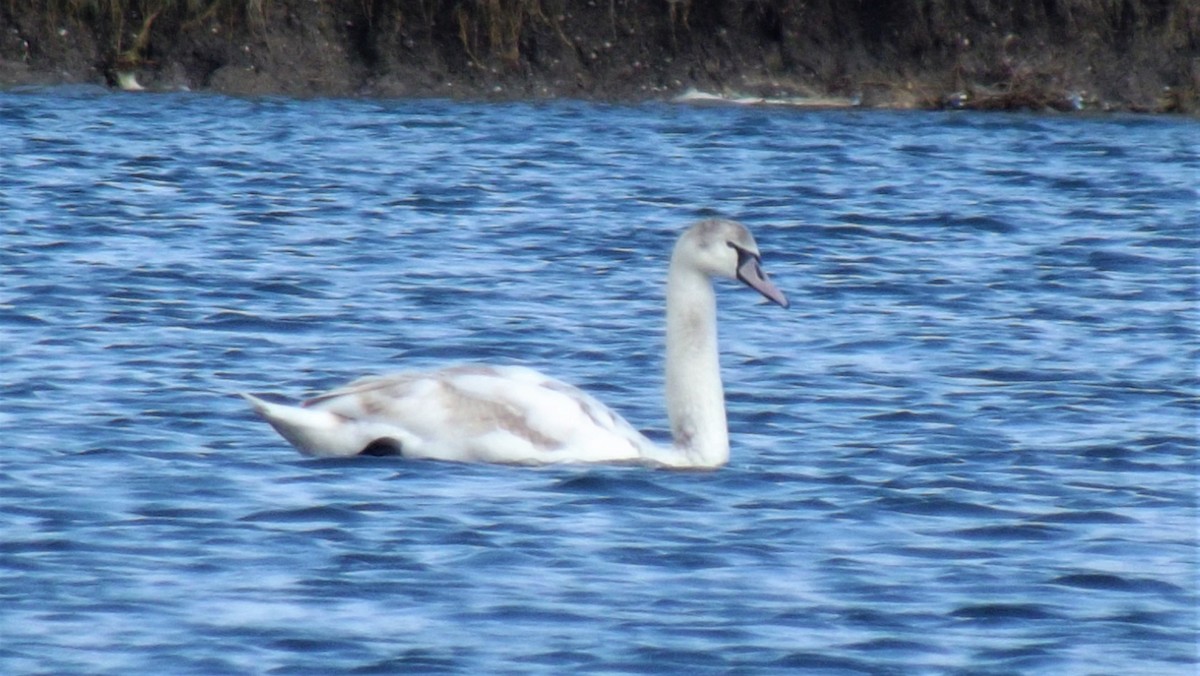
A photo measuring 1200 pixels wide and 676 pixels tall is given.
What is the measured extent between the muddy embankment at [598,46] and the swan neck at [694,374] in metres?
13.7

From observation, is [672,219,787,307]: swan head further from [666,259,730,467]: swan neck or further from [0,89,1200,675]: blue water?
[0,89,1200,675]: blue water

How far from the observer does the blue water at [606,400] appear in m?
5.58

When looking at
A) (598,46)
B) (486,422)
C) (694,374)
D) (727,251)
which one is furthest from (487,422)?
(598,46)

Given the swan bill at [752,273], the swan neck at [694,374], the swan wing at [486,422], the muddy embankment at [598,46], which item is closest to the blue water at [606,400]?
the swan wing at [486,422]

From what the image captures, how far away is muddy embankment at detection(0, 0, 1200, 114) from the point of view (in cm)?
2169

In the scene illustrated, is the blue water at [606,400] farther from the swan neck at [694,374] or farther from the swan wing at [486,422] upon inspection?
the swan neck at [694,374]

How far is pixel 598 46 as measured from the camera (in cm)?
2202

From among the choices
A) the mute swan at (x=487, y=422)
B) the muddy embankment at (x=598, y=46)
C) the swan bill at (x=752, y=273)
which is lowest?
the muddy embankment at (x=598, y=46)

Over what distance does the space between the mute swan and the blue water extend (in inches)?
A: 4.2

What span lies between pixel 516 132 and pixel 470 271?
7035mm

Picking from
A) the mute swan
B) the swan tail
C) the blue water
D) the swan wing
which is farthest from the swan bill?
the swan tail

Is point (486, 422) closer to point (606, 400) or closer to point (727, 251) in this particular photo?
point (727, 251)

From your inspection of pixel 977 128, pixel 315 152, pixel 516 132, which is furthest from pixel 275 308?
pixel 977 128

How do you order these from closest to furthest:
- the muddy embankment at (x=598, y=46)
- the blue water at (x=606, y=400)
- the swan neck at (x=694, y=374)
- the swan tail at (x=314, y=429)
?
the blue water at (x=606, y=400) < the swan tail at (x=314, y=429) < the swan neck at (x=694, y=374) < the muddy embankment at (x=598, y=46)
